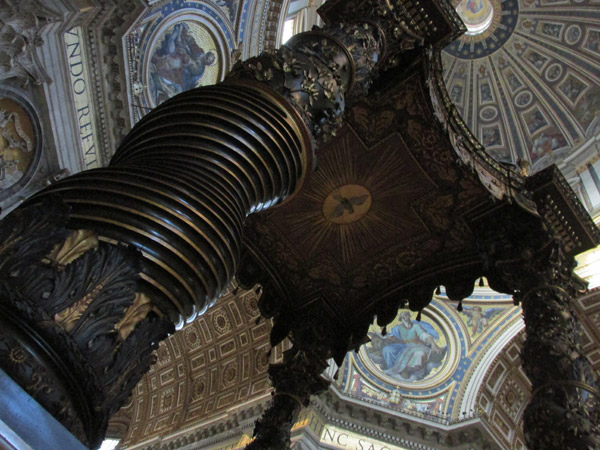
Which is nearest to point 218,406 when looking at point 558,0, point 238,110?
point 238,110

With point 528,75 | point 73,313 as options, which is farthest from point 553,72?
point 73,313

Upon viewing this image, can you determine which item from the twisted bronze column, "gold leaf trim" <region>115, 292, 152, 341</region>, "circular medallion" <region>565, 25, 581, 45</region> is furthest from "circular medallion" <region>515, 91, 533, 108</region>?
"gold leaf trim" <region>115, 292, 152, 341</region>

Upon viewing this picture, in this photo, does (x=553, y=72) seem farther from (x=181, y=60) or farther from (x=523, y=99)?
(x=181, y=60)

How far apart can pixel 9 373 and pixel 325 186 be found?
4511 millimetres

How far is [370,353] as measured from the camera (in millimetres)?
13602

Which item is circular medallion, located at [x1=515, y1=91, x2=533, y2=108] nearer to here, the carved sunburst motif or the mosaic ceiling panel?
the mosaic ceiling panel

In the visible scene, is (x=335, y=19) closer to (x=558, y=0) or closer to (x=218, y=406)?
(x=218, y=406)

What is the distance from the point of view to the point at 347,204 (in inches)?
231

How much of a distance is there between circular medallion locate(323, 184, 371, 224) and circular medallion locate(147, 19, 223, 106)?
396 cm

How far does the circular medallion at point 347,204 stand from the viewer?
5.79 metres

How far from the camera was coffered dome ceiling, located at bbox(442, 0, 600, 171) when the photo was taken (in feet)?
54.9

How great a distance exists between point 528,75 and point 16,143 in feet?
56.6

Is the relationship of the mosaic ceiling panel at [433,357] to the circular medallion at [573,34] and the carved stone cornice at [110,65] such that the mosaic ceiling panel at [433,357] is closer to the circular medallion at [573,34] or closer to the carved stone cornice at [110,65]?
the carved stone cornice at [110,65]

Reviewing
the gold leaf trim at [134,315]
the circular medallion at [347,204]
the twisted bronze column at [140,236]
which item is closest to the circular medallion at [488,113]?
the circular medallion at [347,204]
